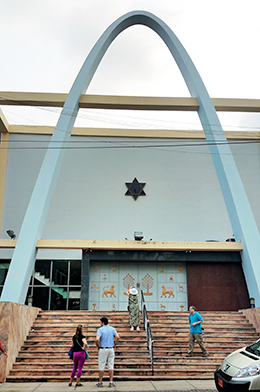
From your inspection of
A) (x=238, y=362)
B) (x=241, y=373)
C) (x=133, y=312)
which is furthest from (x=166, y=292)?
(x=241, y=373)

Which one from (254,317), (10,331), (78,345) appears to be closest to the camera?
(78,345)

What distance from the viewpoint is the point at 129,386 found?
980cm

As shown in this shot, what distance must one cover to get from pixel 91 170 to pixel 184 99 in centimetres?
735

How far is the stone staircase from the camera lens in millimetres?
11148

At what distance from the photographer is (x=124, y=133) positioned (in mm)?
25000

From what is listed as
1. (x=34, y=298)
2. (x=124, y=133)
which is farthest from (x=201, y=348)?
(x=124, y=133)

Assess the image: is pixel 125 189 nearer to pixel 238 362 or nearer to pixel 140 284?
pixel 140 284

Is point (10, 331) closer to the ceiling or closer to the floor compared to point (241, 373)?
closer to the ceiling

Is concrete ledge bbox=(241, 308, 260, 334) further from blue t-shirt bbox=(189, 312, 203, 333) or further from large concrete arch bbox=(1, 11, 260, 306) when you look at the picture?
blue t-shirt bbox=(189, 312, 203, 333)

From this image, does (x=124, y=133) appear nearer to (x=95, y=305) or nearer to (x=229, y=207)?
(x=229, y=207)

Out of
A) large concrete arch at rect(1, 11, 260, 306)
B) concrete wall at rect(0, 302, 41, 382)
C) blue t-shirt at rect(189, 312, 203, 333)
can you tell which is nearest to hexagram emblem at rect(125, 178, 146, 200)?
large concrete arch at rect(1, 11, 260, 306)

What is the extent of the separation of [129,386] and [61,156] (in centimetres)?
1245

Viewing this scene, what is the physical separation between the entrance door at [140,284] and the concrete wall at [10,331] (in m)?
7.87

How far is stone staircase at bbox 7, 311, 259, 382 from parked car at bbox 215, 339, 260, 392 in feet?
10.5
